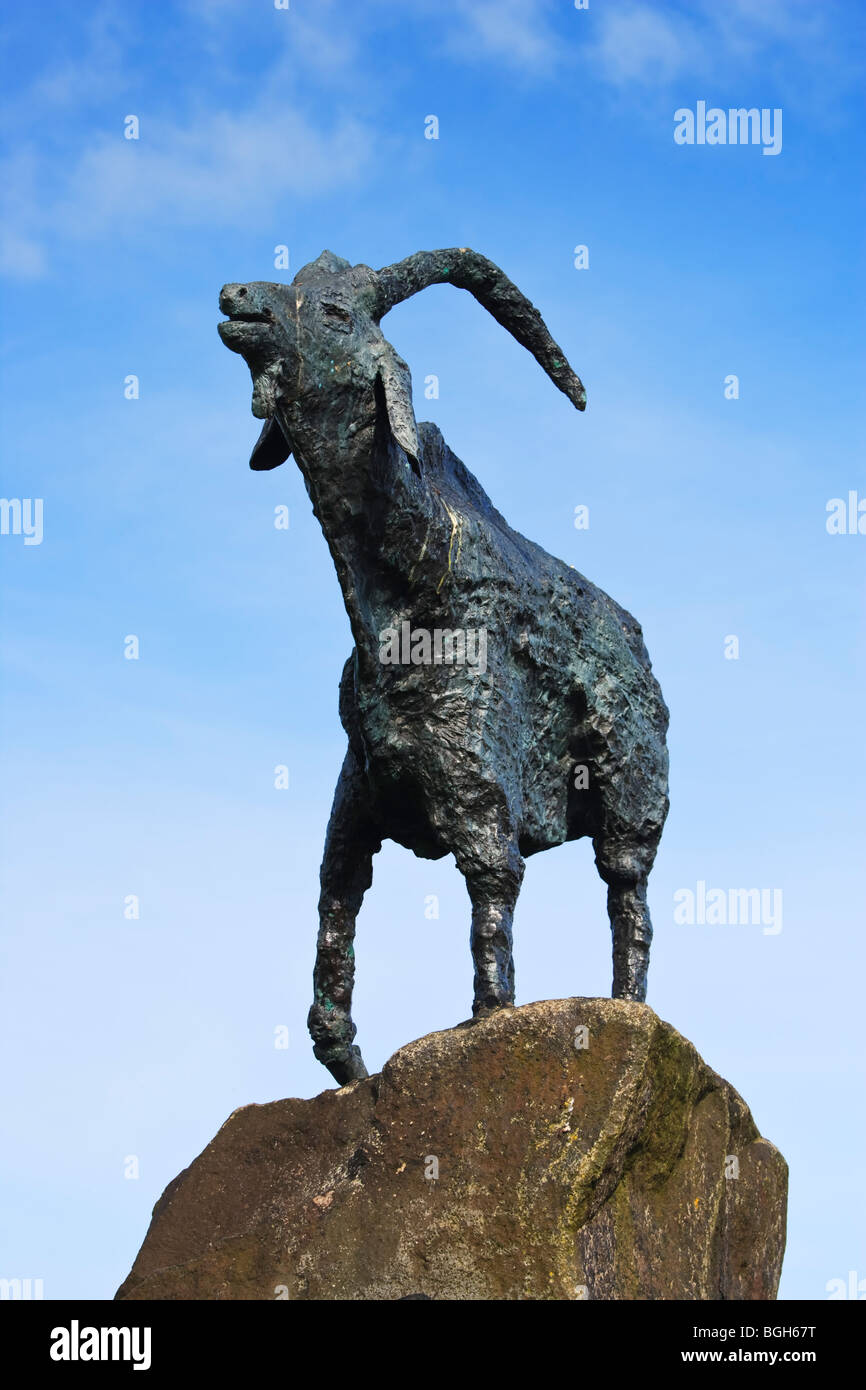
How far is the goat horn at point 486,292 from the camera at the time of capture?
352 inches

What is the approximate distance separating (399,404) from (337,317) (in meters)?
0.51

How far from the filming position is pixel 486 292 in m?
9.46

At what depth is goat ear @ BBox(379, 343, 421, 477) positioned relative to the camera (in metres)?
8.40

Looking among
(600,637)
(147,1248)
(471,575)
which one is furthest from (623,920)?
(147,1248)

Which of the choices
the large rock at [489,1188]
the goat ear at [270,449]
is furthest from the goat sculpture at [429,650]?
the large rock at [489,1188]

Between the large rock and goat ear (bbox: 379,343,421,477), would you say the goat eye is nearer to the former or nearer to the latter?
goat ear (bbox: 379,343,421,477)

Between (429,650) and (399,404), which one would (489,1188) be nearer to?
(429,650)

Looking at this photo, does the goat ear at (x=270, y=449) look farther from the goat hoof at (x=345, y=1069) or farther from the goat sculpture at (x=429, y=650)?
the goat hoof at (x=345, y=1069)

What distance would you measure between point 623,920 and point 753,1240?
188 cm

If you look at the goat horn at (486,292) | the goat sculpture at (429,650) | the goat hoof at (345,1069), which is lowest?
the goat hoof at (345,1069)
